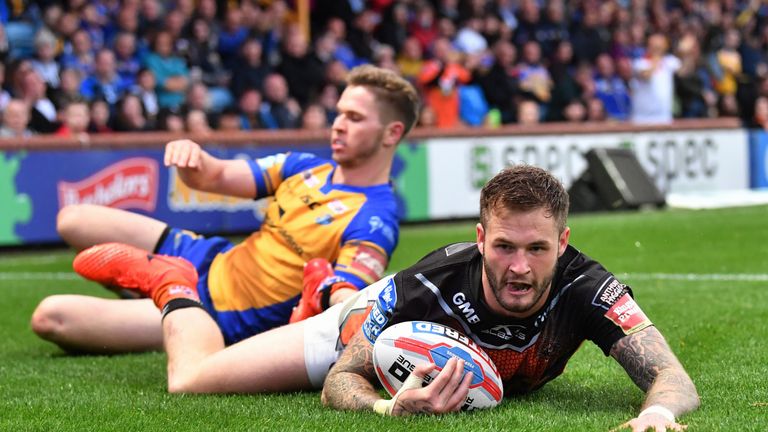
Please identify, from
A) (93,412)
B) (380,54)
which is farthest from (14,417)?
(380,54)

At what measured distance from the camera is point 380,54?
17.5m

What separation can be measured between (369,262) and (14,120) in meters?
7.81

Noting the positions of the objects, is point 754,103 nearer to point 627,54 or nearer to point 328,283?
point 627,54

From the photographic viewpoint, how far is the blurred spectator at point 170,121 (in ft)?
46.9

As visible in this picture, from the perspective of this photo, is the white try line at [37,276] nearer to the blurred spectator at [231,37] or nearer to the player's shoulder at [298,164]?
the player's shoulder at [298,164]

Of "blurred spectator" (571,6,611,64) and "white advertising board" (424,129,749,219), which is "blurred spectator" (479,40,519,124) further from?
"blurred spectator" (571,6,611,64)

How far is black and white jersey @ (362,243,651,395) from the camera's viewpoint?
14.9 feet

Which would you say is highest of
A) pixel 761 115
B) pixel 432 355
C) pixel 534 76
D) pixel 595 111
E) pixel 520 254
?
pixel 520 254

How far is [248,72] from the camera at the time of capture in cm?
1598

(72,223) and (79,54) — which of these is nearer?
(72,223)

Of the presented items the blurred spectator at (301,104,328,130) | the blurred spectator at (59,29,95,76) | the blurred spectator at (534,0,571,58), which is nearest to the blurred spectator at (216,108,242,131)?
the blurred spectator at (301,104,328,130)

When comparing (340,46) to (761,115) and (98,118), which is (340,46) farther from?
(761,115)

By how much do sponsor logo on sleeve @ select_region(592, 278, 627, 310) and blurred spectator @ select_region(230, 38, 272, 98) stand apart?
1173 cm

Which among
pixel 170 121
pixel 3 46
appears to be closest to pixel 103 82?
pixel 170 121
